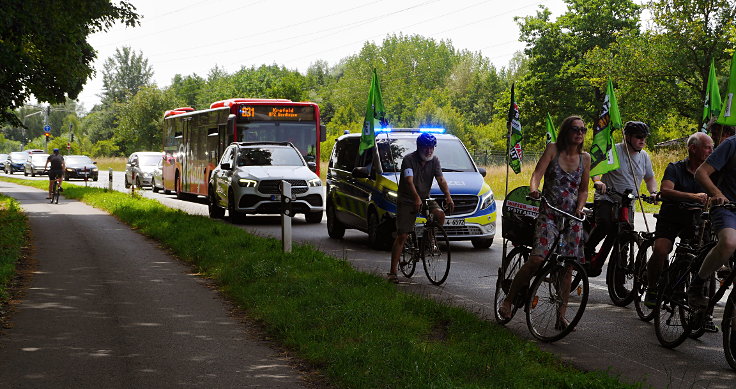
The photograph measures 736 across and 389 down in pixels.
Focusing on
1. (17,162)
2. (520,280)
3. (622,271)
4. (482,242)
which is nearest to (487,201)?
(482,242)

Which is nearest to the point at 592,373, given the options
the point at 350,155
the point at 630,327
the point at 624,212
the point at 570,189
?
the point at 570,189

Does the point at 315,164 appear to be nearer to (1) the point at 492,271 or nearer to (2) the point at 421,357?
(1) the point at 492,271

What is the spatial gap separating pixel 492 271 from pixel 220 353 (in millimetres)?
5764

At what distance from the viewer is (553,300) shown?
7.09 metres

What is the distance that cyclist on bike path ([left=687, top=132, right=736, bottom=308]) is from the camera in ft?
20.4

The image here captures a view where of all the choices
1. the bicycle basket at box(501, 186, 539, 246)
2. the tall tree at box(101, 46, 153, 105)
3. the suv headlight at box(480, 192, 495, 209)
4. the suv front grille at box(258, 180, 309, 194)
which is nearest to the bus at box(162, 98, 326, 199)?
the suv front grille at box(258, 180, 309, 194)

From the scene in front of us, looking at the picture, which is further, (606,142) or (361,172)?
(361,172)

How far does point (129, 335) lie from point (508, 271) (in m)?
3.21

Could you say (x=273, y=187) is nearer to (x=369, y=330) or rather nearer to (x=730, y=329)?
(x=369, y=330)

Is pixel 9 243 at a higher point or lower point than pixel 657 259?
lower

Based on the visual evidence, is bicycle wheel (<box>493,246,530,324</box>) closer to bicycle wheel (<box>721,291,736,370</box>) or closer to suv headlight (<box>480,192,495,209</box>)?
bicycle wheel (<box>721,291,736,370</box>)

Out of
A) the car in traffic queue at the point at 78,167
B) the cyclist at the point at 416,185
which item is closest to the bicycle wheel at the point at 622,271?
the cyclist at the point at 416,185

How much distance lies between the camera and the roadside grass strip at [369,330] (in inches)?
217

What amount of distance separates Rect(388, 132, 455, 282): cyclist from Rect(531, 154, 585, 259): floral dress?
2.98m
